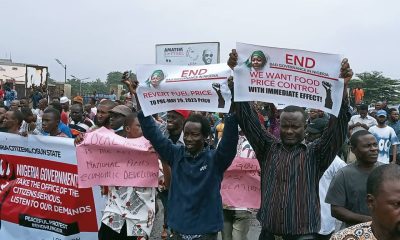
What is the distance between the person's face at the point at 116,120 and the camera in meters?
5.15

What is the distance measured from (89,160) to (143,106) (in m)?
1.02

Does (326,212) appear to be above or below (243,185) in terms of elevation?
below

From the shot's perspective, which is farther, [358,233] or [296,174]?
[296,174]

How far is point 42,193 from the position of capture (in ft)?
16.9

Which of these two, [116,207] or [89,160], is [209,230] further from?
[89,160]

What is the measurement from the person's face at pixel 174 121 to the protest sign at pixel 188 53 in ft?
29.9

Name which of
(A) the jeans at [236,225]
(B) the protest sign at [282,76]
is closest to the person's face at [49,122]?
(A) the jeans at [236,225]

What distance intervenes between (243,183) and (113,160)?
57.2 inches

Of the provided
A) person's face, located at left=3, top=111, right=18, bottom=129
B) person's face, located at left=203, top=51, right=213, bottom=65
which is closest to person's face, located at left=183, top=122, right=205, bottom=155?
person's face, located at left=3, top=111, right=18, bottom=129

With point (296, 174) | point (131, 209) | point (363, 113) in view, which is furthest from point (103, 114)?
point (363, 113)

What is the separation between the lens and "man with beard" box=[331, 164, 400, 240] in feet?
Answer: 6.84

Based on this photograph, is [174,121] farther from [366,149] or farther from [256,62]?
[366,149]

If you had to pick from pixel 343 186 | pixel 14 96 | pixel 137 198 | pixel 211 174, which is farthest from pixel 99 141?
pixel 14 96

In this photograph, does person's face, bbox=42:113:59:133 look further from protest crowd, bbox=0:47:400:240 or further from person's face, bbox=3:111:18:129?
protest crowd, bbox=0:47:400:240
